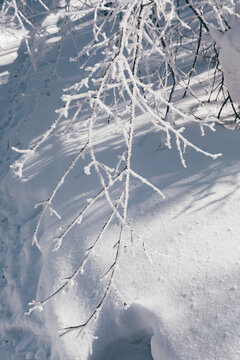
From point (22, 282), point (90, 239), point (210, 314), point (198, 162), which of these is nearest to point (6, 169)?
point (22, 282)

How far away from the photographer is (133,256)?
5.94ft

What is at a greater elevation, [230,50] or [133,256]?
[230,50]

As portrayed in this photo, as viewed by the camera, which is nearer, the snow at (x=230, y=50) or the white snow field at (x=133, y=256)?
the white snow field at (x=133, y=256)

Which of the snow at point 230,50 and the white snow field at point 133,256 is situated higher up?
the snow at point 230,50

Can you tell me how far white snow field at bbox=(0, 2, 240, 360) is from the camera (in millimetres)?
2385

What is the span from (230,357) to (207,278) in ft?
1.81

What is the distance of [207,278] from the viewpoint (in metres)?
2.57

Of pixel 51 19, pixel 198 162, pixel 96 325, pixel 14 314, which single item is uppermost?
pixel 51 19

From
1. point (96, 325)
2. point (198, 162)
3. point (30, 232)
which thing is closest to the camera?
point (96, 325)

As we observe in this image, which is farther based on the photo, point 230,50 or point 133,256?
point 230,50

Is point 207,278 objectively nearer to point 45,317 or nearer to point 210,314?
point 210,314

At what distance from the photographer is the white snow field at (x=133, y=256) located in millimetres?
2385

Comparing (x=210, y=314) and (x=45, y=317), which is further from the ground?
(x=210, y=314)

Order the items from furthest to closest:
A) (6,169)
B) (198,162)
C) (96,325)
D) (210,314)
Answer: (6,169), (198,162), (96,325), (210,314)
